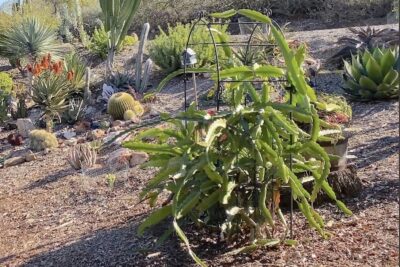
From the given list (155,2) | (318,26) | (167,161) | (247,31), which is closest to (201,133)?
(167,161)

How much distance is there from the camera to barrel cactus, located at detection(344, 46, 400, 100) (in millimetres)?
7547

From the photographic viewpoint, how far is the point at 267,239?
12.9 ft

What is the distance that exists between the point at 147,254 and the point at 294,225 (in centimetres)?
102

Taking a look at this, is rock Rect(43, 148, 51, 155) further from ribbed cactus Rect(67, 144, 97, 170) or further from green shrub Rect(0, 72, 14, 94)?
green shrub Rect(0, 72, 14, 94)

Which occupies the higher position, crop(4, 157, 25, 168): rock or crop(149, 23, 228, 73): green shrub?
crop(149, 23, 228, 73): green shrub

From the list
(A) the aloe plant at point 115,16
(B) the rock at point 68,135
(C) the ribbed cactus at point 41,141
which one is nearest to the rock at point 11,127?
(B) the rock at point 68,135

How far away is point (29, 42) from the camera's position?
45.4 ft

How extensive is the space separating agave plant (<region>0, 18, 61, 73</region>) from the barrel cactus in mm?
7772

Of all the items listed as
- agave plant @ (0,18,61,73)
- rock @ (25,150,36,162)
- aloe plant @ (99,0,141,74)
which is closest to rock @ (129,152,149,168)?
rock @ (25,150,36,162)

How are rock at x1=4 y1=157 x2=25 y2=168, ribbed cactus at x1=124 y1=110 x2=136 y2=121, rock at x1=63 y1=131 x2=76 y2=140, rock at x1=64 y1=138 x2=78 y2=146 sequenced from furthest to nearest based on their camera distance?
ribbed cactus at x1=124 y1=110 x2=136 y2=121
rock at x1=63 y1=131 x2=76 y2=140
rock at x1=64 y1=138 x2=78 y2=146
rock at x1=4 y1=157 x2=25 y2=168

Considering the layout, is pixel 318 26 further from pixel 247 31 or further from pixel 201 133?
pixel 201 133

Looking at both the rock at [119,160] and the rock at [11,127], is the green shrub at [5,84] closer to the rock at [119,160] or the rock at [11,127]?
the rock at [11,127]

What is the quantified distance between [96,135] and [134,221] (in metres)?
3.80

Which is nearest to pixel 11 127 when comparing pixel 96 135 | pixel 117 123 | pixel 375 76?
pixel 117 123
